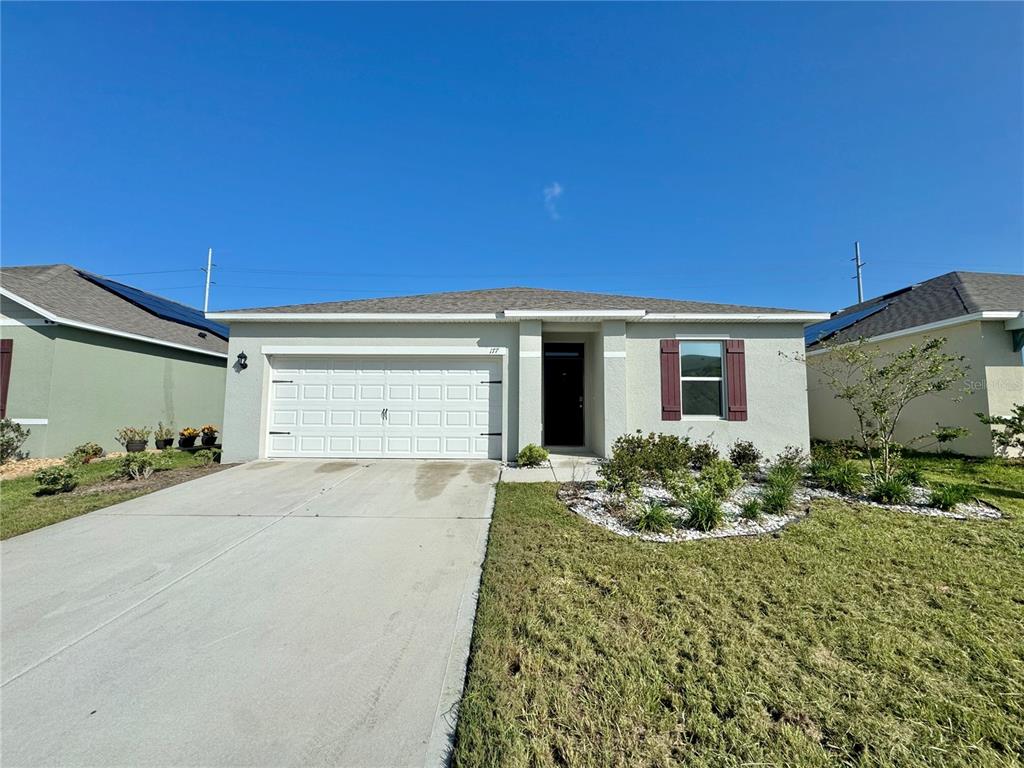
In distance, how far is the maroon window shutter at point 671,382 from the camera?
8.17m

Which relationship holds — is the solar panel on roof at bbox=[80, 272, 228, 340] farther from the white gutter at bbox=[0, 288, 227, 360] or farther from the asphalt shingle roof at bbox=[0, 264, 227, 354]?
the white gutter at bbox=[0, 288, 227, 360]

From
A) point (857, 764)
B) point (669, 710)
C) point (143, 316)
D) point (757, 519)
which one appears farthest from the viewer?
point (143, 316)

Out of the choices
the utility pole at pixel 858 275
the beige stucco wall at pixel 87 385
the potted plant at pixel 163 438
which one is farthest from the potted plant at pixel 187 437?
the utility pole at pixel 858 275

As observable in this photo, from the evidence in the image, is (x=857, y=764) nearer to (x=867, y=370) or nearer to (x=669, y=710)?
(x=669, y=710)

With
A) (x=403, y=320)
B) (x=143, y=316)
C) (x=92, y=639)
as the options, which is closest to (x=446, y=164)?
(x=403, y=320)

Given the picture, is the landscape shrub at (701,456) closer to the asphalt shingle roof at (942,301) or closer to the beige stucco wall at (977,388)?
the beige stucco wall at (977,388)

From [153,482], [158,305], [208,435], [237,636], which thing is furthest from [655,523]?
[158,305]

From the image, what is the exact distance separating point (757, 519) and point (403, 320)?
7091 mm

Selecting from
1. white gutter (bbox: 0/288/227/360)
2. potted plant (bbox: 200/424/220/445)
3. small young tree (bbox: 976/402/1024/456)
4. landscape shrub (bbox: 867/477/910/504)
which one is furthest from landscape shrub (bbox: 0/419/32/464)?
small young tree (bbox: 976/402/1024/456)

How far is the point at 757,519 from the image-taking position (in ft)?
14.7

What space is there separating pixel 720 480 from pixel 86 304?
1587cm

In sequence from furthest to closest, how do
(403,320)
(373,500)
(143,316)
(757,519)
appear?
(143,316) → (403,320) → (373,500) → (757,519)

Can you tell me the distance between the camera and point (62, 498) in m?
5.63

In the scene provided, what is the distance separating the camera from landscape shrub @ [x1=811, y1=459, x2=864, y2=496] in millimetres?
5562
